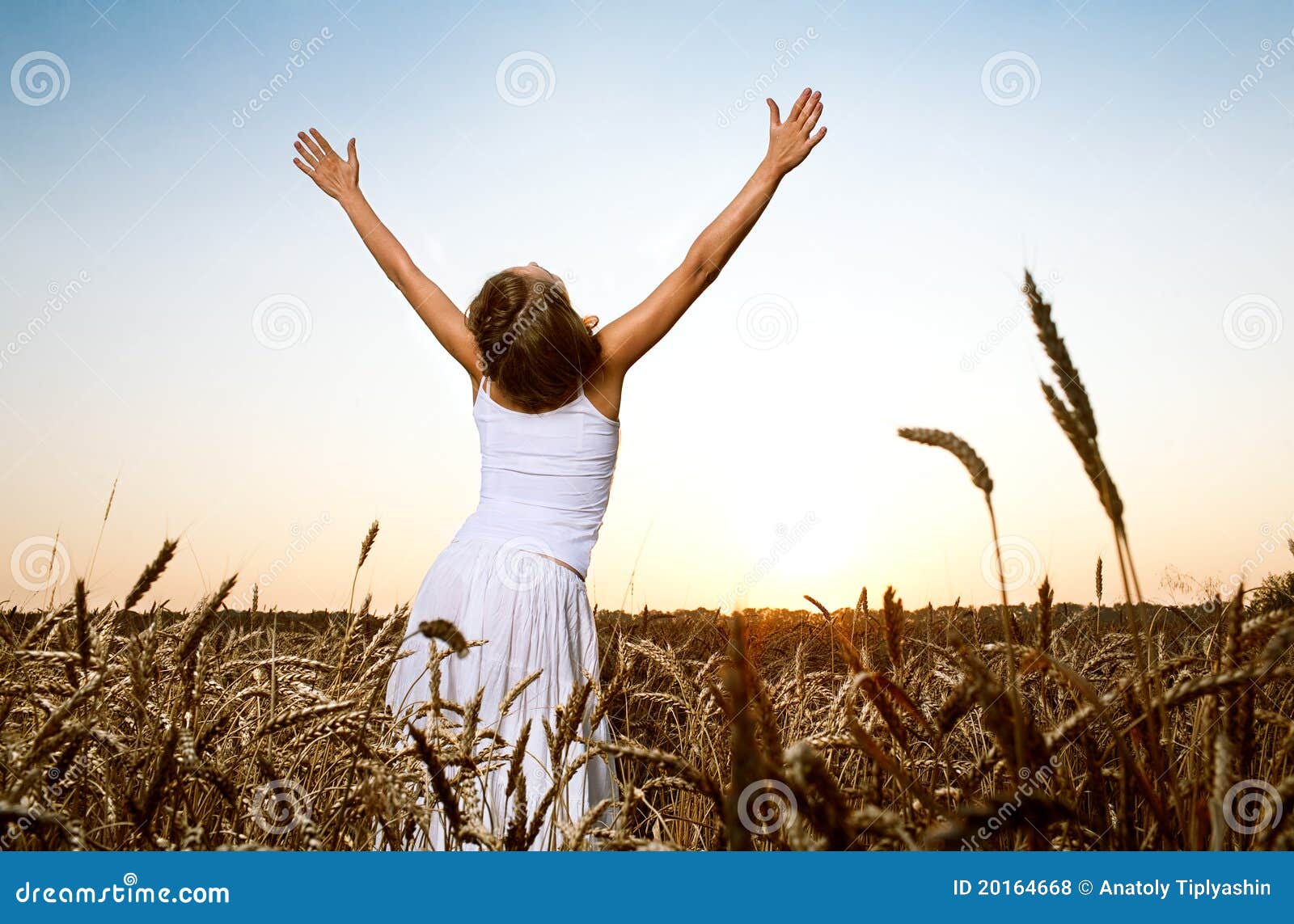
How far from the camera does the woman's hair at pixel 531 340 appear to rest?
12.0ft

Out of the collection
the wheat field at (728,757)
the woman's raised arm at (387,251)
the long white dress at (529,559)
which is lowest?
the wheat field at (728,757)

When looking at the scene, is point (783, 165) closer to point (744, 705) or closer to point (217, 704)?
point (217, 704)

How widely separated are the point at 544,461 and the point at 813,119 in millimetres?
1823

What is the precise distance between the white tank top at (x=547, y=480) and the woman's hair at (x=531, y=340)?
0.10 m

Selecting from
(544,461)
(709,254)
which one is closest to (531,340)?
(544,461)

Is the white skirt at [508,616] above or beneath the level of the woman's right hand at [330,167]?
beneath

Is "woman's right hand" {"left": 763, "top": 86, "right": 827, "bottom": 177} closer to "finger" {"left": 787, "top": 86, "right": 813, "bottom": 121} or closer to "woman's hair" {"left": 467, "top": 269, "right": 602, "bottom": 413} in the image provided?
"finger" {"left": 787, "top": 86, "right": 813, "bottom": 121}

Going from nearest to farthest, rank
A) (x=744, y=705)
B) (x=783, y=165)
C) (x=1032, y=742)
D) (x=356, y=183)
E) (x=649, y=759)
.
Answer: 1. (x=744, y=705)
2. (x=1032, y=742)
3. (x=649, y=759)
4. (x=783, y=165)
5. (x=356, y=183)

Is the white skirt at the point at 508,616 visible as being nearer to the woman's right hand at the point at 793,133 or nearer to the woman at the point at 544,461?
the woman at the point at 544,461

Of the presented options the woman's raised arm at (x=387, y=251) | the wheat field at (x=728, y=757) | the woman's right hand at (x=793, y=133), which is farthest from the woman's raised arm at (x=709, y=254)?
the wheat field at (x=728, y=757)

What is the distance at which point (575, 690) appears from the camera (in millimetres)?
1279

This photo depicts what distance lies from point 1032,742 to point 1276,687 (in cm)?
392

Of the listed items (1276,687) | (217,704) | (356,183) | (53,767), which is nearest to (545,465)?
(217,704)

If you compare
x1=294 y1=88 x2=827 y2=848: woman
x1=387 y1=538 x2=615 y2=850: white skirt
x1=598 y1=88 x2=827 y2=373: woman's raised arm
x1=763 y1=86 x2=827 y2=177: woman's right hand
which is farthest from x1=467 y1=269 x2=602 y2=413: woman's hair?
x1=763 y1=86 x2=827 y2=177: woman's right hand
